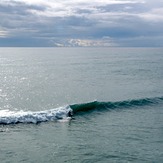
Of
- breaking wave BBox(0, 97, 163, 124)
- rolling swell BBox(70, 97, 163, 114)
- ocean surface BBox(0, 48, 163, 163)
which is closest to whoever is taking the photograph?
ocean surface BBox(0, 48, 163, 163)

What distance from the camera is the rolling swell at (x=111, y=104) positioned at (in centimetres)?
4897

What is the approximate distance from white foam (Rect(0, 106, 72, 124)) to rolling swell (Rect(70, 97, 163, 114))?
11.1 ft

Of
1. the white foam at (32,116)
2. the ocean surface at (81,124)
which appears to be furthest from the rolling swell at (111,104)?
the white foam at (32,116)

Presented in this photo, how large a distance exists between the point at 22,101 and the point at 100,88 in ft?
61.8

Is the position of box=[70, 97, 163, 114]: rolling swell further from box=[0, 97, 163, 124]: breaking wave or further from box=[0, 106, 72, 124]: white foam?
box=[0, 106, 72, 124]: white foam

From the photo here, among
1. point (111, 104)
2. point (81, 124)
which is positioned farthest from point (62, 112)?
point (111, 104)

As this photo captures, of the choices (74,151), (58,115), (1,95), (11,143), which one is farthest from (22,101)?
(74,151)

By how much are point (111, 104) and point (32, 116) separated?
48.5 feet

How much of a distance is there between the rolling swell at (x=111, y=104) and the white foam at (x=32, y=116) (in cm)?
339

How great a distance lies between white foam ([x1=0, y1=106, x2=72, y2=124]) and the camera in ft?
133

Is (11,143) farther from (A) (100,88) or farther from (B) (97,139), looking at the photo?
(A) (100,88)

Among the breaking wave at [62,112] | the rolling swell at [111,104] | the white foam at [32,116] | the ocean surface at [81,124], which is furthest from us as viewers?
A: the rolling swell at [111,104]

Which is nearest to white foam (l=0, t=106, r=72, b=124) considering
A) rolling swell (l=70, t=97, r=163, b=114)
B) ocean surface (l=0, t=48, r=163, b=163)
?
ocean surface (l=0, t=48, r=163, b=163)

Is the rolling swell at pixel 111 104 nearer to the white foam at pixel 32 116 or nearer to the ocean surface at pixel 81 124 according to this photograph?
the ocean surface at pixel 81 124
